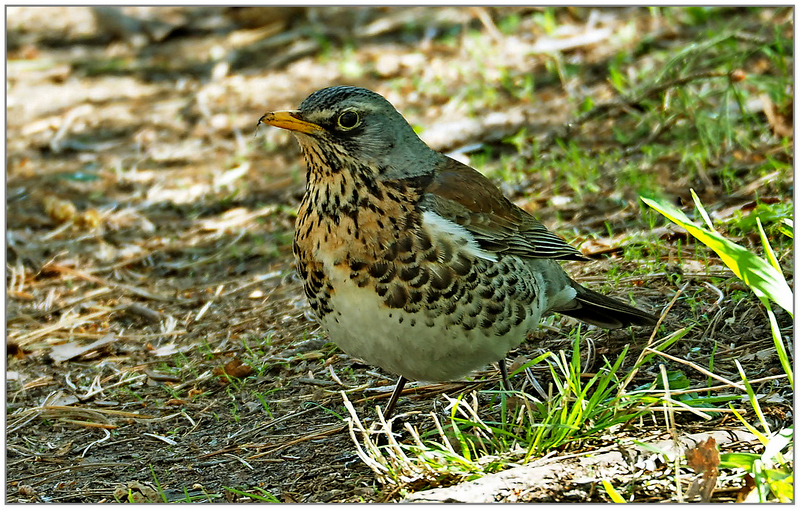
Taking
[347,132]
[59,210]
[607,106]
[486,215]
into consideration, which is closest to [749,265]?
[486,215]

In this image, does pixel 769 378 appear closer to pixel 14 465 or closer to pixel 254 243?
pixel 14 465

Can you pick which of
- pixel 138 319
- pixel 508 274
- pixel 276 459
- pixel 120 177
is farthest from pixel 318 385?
pixel 120 177

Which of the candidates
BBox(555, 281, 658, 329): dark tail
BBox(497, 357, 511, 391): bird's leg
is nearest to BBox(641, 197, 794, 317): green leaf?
BBox(555, 281, 658, 329): dark tail

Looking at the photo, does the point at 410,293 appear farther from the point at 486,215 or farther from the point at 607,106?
the point at 607,106

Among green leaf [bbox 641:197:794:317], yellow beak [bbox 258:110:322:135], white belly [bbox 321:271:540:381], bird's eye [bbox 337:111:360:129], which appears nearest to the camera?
green leaf [bbox 641:197:794:317]

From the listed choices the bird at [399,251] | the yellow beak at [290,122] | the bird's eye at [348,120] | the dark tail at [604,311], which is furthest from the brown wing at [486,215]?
the yellow beak at [290,122]

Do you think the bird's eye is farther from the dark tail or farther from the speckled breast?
the dark tail
